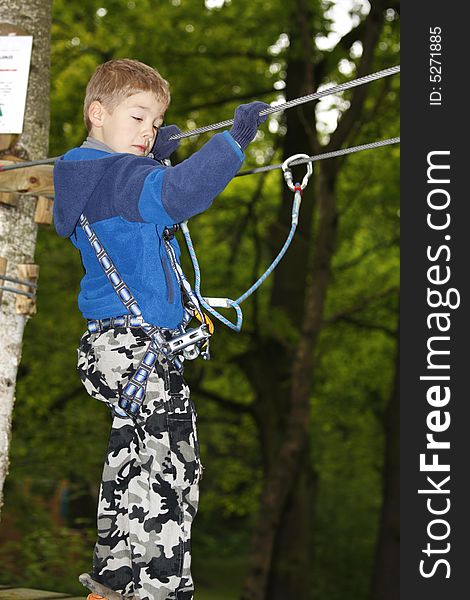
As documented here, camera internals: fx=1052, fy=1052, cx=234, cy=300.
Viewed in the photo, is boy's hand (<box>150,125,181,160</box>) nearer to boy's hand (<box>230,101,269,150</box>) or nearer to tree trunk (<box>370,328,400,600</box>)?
boy's hand (<box>230,101,269,150</box>)

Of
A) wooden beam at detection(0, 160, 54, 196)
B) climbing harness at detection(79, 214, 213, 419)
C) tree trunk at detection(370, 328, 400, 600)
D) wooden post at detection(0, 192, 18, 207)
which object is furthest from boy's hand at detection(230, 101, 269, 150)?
tree trunk at detection(370, 328, 400, 600)

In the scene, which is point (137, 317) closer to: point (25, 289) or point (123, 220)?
point (123, 220)

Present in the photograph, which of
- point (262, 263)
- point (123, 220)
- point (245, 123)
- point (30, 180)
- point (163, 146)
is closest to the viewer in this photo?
point (245, 123)

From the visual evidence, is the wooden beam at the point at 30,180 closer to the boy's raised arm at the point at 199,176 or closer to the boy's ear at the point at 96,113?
the boy's ear at the point at 96,113

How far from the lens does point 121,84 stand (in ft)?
11.8

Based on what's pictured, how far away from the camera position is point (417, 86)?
417 cm

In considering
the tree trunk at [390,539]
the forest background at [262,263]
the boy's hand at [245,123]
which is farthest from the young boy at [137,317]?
the tree trunk at [390,539]

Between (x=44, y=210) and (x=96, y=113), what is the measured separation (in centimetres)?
130

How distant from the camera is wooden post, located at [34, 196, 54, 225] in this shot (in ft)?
15.9

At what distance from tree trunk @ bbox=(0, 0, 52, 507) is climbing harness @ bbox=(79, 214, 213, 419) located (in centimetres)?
126

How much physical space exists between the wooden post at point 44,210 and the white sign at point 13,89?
0.34 metres

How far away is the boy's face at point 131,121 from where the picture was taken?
359cm

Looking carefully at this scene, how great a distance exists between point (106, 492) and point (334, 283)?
15.5 m

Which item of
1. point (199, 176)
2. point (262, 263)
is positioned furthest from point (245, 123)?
point (262, 263)
